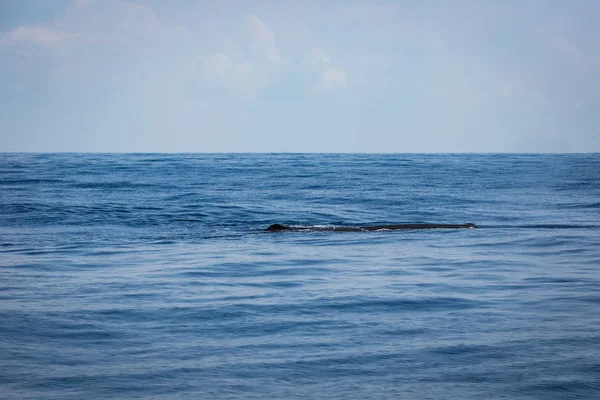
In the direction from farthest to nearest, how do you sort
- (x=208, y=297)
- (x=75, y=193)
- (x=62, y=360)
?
(x=75, y=193)
(x=208, y=297)
(x=62, y=360)

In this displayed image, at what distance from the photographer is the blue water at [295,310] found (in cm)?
863

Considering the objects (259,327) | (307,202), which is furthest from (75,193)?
(259,327)

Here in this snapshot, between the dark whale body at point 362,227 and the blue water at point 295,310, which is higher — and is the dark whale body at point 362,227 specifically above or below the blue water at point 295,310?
above

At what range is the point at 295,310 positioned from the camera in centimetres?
1223

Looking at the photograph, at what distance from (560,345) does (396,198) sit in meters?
28.2

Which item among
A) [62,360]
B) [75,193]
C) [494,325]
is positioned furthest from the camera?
[75,193]

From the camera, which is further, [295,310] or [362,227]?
[362,227]

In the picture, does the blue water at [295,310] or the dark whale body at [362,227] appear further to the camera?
the dark whale body at [362,227]

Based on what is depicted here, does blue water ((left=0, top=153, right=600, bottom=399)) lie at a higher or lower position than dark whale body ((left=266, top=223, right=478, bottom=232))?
lower

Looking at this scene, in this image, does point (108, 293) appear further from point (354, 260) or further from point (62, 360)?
point (354, 260)

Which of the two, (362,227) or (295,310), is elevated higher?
(362,227)

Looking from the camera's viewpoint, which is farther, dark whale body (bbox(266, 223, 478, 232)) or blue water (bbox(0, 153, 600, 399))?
dark whale body (bbox(266, 223, 478, 232))

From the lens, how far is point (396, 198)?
125 ft

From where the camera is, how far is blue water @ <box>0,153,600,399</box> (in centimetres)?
863
